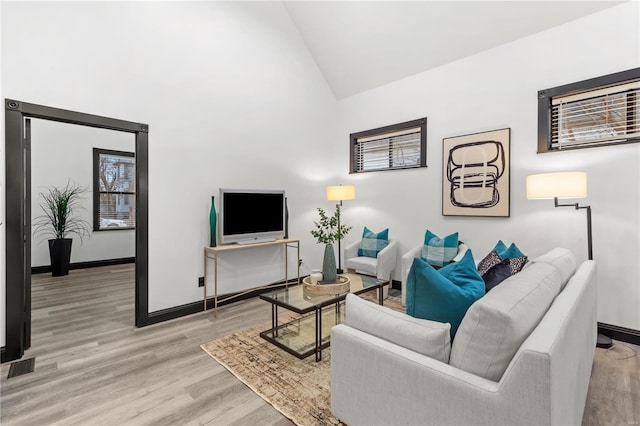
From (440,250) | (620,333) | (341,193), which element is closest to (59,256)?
(341,193)

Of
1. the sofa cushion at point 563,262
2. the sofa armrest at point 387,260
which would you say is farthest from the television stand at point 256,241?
the sofa cushion at point 563,262

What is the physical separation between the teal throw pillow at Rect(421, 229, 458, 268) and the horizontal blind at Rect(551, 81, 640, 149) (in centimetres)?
141

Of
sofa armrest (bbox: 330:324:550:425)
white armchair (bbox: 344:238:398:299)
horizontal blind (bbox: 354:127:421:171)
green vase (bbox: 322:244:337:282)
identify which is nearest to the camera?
sofa armrest (bbox: 330:324:550:425)

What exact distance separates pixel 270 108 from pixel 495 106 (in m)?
2.82

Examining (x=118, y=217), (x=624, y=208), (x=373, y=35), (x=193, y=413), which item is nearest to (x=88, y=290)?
(x=118, y=217)

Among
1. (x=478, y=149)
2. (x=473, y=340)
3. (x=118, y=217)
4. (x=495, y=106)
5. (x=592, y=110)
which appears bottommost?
(x=473, y=340)

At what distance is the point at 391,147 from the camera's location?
466 centimetres

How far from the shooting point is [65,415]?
1.85 metres

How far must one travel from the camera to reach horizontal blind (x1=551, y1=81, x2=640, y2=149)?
2.80m

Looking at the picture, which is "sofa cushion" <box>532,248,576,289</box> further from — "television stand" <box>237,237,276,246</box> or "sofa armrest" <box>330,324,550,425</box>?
"television stand" <box>237,237,276,246</box>

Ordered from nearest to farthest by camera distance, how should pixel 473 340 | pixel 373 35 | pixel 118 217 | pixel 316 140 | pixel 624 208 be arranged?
pixel 473 340 < pixel 624 208 < pixel 373 35 < pixel 316 140 < pixel 118 217

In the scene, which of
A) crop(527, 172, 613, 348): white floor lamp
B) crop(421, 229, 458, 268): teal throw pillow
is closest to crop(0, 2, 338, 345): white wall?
crop(421, 229, 458, 268): teal throw pillow

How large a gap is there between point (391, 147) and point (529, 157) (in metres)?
1.82

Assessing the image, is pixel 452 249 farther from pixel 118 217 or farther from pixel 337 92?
pixel 118 217
